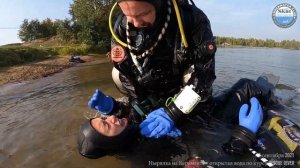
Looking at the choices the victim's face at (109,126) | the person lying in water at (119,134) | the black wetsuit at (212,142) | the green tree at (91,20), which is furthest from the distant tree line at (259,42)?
the victim's face at (109,126)

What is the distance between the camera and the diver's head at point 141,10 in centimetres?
237

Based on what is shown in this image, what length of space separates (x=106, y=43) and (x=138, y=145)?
19.7 meters

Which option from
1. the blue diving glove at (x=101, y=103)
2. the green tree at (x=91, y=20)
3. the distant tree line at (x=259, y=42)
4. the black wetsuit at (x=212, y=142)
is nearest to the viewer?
the black wetsuit at (x=212, y=142)

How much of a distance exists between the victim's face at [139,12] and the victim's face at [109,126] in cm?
85

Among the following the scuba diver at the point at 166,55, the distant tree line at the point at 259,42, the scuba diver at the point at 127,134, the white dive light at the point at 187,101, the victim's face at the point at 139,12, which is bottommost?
the distant tree line at the point at 259,42

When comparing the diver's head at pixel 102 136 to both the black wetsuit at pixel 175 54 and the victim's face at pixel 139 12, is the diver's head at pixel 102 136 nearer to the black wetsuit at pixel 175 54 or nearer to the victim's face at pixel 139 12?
the black wetsuit at pixel 175 54

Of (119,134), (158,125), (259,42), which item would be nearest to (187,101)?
(158,125)

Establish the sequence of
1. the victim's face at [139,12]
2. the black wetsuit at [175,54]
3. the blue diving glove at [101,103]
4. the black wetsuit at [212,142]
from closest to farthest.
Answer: the victim's face at [139,12], the black wetsuit at [212,142], the black wetsuit at [175,54], the blue diving glove at [101,103]

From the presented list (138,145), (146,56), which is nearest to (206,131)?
(138,145)

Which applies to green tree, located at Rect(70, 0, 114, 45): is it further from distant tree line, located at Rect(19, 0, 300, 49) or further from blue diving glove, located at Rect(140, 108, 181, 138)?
blue diving glove, located at Rect(140, 108, 181, 138)

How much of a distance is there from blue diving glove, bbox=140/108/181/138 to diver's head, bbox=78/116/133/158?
176 mm

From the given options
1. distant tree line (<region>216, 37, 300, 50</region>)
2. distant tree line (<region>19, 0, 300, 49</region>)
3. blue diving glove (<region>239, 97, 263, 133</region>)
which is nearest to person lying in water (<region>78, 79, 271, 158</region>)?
blue diving glove (<region>239, 97, 263, 133</region>)

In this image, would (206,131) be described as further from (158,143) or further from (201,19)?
(201,19)

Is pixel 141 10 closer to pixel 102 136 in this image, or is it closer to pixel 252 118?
pixel 102 136
